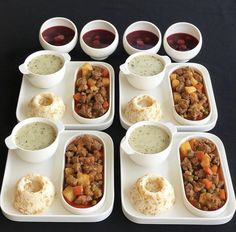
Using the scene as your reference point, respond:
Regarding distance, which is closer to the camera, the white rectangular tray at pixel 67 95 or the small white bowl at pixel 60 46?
the white rectangular tray at pixel 67 95

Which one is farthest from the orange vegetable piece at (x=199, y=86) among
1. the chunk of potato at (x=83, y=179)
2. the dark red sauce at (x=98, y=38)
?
the chunk of potato at (x=83, y=179)

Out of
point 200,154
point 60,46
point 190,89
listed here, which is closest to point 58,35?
point 60,46

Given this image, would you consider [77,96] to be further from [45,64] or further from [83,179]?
[83,179]

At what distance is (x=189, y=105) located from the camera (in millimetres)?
2078

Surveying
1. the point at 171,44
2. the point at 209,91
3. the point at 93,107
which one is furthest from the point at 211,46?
the point at 93,107

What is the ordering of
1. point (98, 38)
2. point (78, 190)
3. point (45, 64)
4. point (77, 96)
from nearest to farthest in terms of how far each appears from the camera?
1. point (78, 190)
2. point (77, 96)
3. point (45, 64)
4. point (98, 38)

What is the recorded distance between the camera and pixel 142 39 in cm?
237

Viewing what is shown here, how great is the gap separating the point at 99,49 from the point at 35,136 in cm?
60

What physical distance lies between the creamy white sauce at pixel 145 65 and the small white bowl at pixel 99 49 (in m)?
0.14

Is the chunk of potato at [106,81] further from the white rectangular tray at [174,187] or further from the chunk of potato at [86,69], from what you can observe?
the white rectangular tray at [174,187]

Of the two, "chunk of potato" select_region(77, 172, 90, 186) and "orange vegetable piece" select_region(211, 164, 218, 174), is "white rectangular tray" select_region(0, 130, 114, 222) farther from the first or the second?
"orange vegetable piece" select_region(211, 164, 218, 174)

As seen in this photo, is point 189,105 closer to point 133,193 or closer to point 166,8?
point 133,193

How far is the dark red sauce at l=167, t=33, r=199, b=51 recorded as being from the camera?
2.34m

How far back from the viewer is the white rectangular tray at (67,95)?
2016 millimetres
